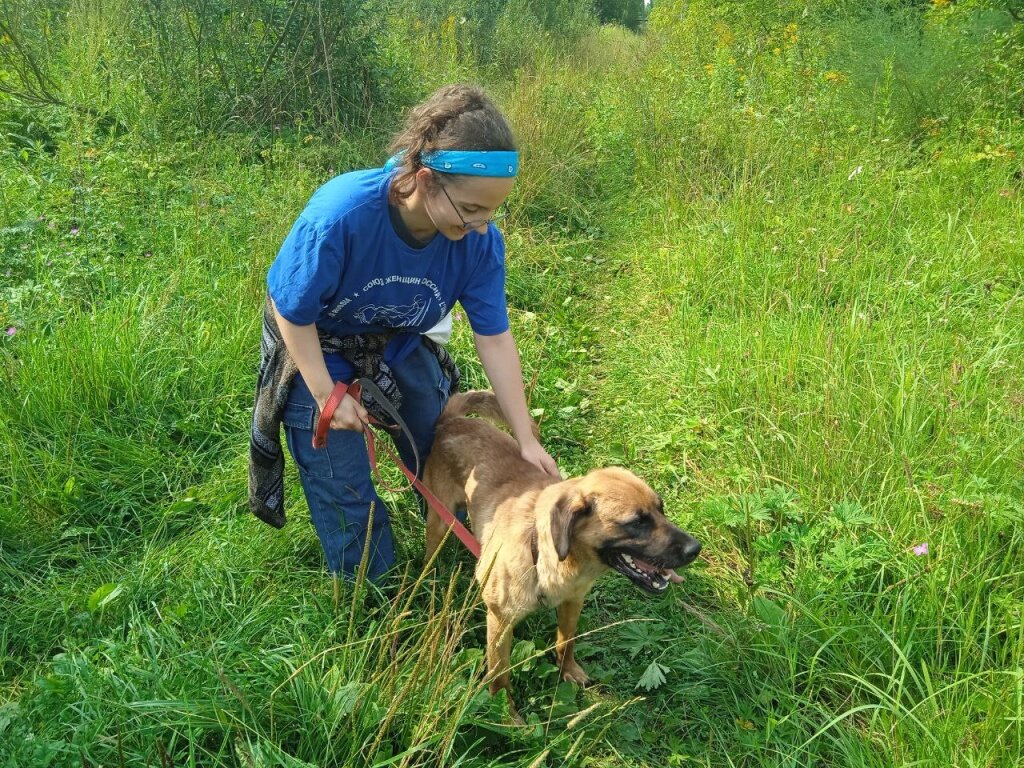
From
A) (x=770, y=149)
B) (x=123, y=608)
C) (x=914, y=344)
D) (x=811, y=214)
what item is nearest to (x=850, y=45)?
(x=770, y=149)

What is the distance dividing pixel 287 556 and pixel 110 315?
6.20 feet

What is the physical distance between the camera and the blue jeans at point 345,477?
2623 millimetres

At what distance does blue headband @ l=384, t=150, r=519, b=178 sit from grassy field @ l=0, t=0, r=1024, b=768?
49.2 inches

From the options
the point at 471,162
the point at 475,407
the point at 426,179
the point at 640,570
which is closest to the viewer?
the point at 471,162

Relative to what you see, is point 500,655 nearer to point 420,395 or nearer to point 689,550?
point 689,550

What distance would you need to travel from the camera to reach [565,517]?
7.40ft

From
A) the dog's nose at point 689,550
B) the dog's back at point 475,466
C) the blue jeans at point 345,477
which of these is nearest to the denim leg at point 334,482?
the blue jeans at point 345,477

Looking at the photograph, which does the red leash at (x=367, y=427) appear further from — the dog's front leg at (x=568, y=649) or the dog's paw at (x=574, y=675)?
the dog's paw at (x=574, y=675)

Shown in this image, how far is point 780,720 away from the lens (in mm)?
2152

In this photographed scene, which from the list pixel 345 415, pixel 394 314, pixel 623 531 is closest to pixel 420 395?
pixel 394 314

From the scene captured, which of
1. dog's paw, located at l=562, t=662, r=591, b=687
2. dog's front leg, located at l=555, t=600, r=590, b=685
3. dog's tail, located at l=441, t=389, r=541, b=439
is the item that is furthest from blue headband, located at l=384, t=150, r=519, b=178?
dog's paw, located at l=562, t=662, r=591, b=687

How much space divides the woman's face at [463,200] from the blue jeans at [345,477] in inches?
30.3

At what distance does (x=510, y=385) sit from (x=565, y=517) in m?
0.72

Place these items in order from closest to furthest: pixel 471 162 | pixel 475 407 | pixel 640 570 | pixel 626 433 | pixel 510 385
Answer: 1. pixel 471 162
2. pixel 640 570
3. pixel 510 385
4. pixel 475 407
5. pixel 626 433
